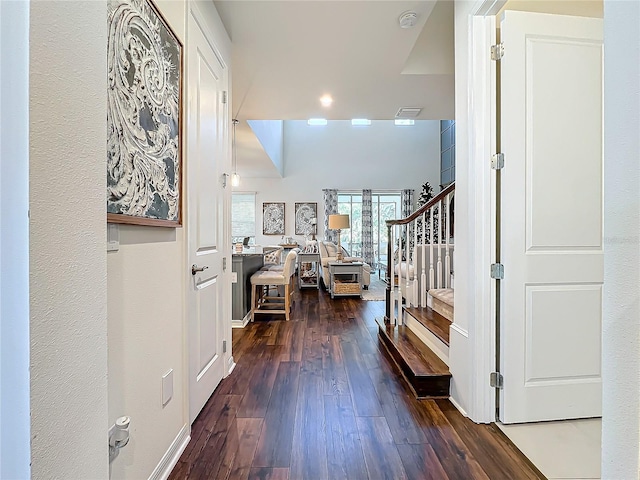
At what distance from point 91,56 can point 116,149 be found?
17.3 inches

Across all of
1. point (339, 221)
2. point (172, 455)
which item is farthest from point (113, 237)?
point (339, 221)

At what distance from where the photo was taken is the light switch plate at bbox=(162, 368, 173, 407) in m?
1.43

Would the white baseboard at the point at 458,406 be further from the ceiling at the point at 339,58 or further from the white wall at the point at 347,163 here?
the white wall at the point at 347,163

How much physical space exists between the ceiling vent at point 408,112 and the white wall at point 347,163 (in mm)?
5229

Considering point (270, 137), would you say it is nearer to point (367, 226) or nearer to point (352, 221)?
point (352, 221)

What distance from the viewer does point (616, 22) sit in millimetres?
683

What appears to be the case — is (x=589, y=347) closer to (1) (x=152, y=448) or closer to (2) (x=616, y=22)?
(2) (x=616, y=22)

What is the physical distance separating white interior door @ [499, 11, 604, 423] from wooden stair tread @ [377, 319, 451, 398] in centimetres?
39

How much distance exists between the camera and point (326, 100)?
3.66 m

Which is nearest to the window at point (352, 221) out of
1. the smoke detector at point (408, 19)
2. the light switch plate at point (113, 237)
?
the smoke detector at point (408, 19)

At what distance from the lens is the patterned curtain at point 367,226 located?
9320 mm

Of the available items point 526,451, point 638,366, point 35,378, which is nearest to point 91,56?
point 35,378

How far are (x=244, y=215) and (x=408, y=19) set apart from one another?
25.2 feet

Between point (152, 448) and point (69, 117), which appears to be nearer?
point (69, 117)
